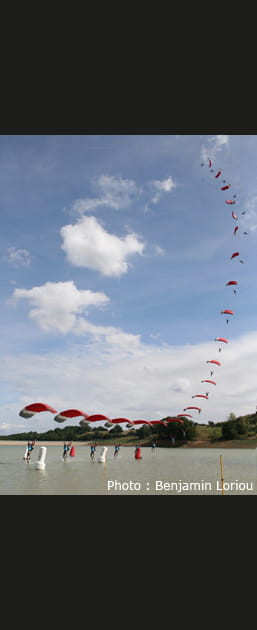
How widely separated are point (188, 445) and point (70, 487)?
106 m

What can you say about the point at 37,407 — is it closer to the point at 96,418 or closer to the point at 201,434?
the point at 96,418

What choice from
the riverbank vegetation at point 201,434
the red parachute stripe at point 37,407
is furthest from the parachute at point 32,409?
the riverbank vegetation at point 201,434

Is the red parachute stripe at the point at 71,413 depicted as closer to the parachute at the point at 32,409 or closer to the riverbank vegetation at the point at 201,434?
the parachute at the point at 32,409

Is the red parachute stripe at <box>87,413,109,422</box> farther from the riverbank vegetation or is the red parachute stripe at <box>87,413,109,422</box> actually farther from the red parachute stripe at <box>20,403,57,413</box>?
the riverbank vegetation

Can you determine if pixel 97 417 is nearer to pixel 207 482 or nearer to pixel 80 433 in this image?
pixel 207 482

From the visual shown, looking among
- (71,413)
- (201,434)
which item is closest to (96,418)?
(71,413)

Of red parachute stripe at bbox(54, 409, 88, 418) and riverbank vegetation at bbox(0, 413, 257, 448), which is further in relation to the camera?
riverbank vegetation at bbox(0, 413, 257, 448)

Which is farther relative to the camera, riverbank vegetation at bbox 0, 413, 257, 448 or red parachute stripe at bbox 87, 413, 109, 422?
riverbank vegetation at bbox 0, 413, 257, 448

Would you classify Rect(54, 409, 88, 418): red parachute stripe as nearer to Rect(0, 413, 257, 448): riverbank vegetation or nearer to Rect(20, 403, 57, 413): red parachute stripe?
Rect(20, 403, 57, 413): red parachute stripe

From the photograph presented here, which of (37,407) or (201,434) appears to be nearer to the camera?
(37,407)

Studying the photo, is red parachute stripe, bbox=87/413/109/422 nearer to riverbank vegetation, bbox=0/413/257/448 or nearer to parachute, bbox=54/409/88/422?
parachute, bbox=54/409/88/422

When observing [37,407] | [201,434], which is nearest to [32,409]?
[37,407]

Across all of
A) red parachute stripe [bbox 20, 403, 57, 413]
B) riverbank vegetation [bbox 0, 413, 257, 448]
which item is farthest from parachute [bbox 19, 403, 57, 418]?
riverbank vegetation [bbox 0, 413, 257, 448]

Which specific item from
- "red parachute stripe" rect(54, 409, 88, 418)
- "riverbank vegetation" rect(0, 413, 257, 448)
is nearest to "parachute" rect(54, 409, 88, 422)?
"red parachute stripe" rect(54, 409, 88, 418)
